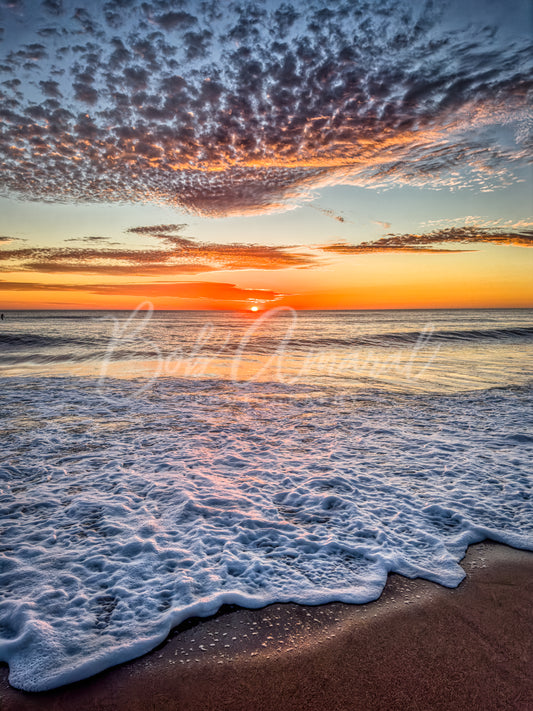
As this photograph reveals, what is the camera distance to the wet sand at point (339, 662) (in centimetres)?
261

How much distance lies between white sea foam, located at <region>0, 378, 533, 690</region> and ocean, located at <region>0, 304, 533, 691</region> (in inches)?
0.8

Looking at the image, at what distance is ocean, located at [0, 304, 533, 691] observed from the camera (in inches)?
138

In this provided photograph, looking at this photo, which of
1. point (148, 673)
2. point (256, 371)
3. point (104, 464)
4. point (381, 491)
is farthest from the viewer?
point (256, 371)

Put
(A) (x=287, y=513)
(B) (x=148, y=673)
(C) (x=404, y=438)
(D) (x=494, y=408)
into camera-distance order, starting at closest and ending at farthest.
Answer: (B) (x=148, y=673) → (A) (x=287, y=513) → (C) (x=404, y=438) → (D) (x=494, y=408)

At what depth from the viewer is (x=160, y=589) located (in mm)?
3717

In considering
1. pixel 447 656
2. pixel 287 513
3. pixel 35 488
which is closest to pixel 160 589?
pixel 287 513

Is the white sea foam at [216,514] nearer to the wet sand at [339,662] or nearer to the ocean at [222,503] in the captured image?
the ocean at [222,503]

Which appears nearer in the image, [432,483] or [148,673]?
[148,673]

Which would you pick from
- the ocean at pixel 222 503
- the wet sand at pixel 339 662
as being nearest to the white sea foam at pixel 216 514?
the ocean at pixel 222 503

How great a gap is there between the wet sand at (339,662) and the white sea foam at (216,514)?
159mm

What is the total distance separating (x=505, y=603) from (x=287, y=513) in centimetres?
252

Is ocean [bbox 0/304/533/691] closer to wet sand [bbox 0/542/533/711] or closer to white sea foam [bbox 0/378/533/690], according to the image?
white sea foam [bbox 0/378/533/690]

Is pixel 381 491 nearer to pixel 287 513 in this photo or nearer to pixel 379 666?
pixel 287 513

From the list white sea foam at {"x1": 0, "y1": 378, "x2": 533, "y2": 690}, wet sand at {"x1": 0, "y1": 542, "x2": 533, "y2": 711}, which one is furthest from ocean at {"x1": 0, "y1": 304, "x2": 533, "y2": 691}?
wet sand at {"x1": 0, "y1": 542, "x2": 533, "y2": 711}
